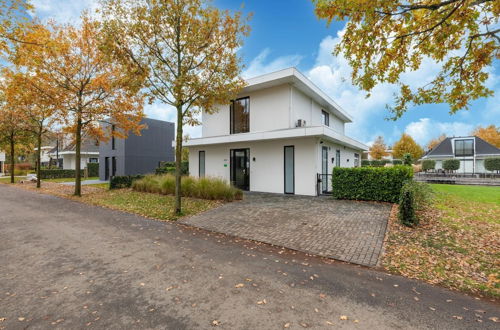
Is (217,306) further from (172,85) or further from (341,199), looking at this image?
(341,199)

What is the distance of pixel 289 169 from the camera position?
40.6 ft

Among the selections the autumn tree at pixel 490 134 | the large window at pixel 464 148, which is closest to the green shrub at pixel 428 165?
the large window at pixel 464 148

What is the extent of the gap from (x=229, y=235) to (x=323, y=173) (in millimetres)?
8353

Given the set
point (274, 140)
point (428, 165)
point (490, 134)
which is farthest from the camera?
point (490, 134)

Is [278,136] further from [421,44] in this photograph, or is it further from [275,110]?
[421,44]

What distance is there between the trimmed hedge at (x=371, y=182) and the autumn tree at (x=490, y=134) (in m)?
47.9

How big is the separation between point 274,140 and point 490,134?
5132 cm

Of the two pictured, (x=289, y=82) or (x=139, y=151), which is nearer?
(x=289, y=82)

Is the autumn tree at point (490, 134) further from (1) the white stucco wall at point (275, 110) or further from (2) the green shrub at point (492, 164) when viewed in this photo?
(1) the white stucco wall at point (275, 110)

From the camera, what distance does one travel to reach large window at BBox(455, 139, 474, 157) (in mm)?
29562

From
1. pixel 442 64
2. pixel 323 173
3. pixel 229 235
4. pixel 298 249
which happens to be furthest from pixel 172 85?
Answer: pixel 323 173

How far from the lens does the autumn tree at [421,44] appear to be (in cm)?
485

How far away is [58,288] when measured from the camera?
336cm

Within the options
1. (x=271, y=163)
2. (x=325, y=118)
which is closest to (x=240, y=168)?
(x=271, y=163)
